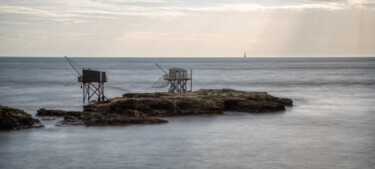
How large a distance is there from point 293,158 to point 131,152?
10.0 m

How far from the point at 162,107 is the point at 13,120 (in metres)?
12.9

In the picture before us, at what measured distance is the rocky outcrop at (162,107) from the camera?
1438 inches

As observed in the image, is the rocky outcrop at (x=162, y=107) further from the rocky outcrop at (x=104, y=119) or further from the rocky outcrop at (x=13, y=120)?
the rocky outcrop at (x=13, y=120)

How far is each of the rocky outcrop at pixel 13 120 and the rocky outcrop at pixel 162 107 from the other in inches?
111

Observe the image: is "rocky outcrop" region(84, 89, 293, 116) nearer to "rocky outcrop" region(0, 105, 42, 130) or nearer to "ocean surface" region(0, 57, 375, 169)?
"ocean surface" region(0, 57, 375, 169)

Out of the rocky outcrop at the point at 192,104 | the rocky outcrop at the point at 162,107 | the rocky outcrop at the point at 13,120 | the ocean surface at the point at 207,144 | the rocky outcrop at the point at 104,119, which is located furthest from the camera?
the rocky outcrop at the point at 192,104

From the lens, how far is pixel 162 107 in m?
41.2

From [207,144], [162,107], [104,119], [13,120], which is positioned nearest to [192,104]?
[162,107]

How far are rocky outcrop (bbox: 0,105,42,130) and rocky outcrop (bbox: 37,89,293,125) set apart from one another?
9.23ft

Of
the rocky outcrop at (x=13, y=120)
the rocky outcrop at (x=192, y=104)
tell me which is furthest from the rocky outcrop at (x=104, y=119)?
the rocky outcrop at (x=13, y=120)

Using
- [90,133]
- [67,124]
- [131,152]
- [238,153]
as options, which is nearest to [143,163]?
[131,152]

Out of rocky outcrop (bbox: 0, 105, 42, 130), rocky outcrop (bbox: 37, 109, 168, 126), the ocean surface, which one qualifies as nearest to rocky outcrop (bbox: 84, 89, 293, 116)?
the ocean surface

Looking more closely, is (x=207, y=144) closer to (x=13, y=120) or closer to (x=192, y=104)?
(x=192, y=104)

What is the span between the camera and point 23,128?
113 ft
